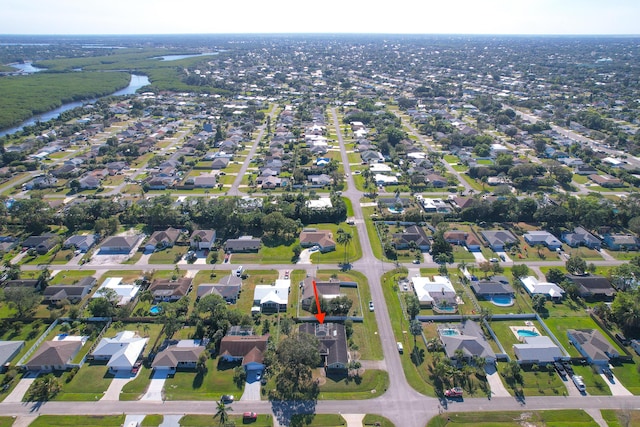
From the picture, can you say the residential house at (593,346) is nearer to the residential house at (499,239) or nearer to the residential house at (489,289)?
the residential house at (489,289)

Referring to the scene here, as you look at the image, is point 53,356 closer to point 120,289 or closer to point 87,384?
point 87,384

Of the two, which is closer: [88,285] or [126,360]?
[126,360]

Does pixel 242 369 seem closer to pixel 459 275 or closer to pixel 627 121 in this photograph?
pixel 459 275

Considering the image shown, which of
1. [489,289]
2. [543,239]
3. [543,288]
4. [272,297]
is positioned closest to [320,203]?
[272,297]

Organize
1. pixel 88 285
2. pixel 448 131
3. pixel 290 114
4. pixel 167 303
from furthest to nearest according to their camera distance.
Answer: pixel 290 114
pixel 448 131
pixel 88 285
pixel 167 303

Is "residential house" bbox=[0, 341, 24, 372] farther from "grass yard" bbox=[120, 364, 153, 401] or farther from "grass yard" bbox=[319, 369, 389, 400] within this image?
"grass yard" bbox=[319, 369, 389, 400]

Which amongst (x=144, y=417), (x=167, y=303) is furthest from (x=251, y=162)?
(x=144, y=417)
